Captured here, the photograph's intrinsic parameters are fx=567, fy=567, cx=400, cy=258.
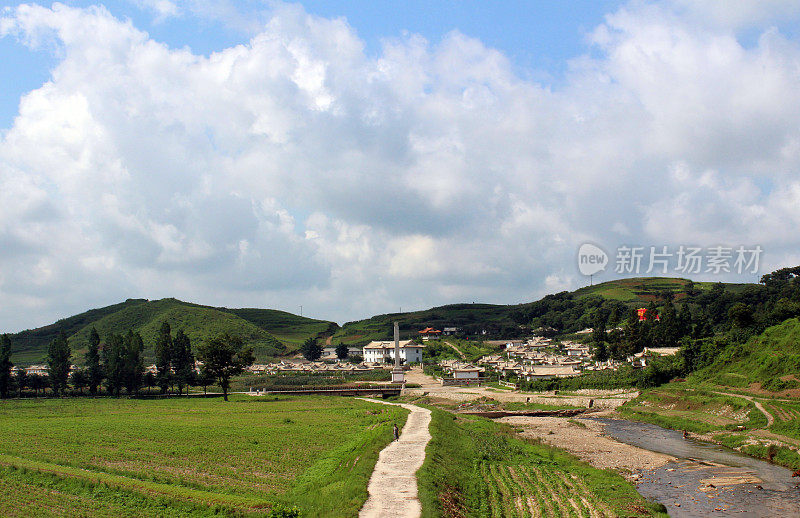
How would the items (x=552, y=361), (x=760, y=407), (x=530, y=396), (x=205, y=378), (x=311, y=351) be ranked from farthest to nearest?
1. (x=311, y=351)
2. (x=552, y=361)
3. (x=205, y=378)
4. (x=530, y=396)
5. (x=760, y=407)

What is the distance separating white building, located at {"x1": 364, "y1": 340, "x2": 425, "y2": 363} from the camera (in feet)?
499

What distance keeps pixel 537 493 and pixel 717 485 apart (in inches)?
459

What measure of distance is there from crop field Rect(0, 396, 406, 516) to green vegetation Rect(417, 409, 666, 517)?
3.52m

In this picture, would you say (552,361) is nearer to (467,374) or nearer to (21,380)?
(467,374)

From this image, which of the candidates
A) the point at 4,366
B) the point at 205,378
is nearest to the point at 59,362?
the point at 4,366

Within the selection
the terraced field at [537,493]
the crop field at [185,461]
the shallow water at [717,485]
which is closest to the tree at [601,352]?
the crop field at [185,461]

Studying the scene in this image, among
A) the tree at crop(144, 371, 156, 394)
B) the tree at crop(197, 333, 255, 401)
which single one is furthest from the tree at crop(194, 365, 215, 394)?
the tree at crop(144, 371, 156, 394)

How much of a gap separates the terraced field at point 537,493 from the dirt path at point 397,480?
3.82 meters

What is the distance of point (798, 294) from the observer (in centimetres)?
8856

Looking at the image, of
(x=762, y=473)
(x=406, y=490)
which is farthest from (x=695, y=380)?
(x=406, y=490)

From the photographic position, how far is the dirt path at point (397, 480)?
71.9 feet

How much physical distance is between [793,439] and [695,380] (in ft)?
106

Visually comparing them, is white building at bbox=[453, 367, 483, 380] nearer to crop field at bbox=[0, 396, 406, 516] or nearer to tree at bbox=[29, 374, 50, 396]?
crop field at bbox=[0, 396, 406, 516]

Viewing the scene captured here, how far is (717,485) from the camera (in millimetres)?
31766
